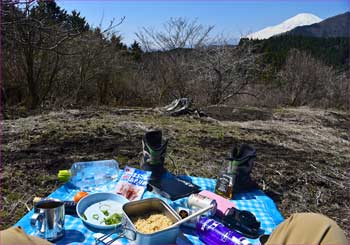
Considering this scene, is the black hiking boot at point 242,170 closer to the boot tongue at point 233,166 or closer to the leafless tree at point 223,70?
the boot tongue at point 233,166

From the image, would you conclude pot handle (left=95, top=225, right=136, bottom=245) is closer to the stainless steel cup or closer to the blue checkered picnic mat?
the blue checkered picnic mat

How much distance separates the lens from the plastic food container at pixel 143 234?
104 centimetres

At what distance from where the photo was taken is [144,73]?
9398mm

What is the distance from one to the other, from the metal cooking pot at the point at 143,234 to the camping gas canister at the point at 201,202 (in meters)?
0.19

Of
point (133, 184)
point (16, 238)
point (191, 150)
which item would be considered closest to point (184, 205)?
point (133, 184)

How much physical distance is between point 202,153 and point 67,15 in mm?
4868

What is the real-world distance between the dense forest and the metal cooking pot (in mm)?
2832

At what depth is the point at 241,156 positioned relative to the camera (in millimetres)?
1768

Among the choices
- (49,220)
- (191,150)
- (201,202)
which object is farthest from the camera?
(191,150)

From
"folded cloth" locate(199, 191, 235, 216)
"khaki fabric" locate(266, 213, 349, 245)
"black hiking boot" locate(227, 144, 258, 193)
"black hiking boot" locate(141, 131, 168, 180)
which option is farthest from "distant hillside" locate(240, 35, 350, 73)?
"khaki fabric" locate(266, 213, 349, 245)

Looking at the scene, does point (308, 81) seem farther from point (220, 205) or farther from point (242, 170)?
point (220, 205)

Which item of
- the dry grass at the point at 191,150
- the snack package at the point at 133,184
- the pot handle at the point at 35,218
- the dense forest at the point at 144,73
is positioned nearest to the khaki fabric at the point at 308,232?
the snack package at the point at 133,184

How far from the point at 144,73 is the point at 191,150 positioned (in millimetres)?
6578

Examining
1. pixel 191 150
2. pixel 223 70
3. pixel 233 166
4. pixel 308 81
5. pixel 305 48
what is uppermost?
pixel 305 48
